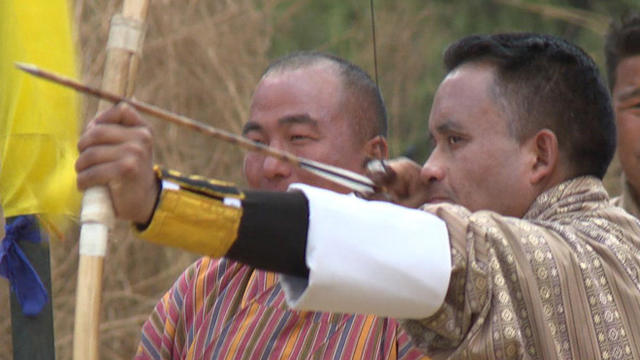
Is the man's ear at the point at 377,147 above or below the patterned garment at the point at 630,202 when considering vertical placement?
above

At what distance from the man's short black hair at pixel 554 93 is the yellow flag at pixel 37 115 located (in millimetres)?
1141

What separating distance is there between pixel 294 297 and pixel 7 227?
4.61 ft

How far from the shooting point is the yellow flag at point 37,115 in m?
3.65

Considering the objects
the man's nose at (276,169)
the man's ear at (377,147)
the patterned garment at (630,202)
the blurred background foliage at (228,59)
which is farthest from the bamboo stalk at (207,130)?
the blurred background foliage at (228,59)

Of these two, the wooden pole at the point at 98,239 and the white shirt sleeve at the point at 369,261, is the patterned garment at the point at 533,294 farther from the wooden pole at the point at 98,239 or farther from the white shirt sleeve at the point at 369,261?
the wooden pole at the point at 98,239

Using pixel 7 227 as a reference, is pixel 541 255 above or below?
above

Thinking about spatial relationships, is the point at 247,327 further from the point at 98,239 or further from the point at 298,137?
the point at 98,239

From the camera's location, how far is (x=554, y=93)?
10.4ft

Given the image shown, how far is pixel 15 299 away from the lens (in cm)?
377

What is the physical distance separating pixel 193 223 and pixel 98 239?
226 mm

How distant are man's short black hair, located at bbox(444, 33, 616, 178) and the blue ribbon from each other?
52.7 inches

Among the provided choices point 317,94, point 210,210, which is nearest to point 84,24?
point 317,94

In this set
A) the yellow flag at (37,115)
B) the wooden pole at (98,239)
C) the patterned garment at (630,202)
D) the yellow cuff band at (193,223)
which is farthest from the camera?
the patterned garment at (630,202)

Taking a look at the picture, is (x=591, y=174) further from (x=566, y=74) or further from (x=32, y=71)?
(x=32, y=71)
